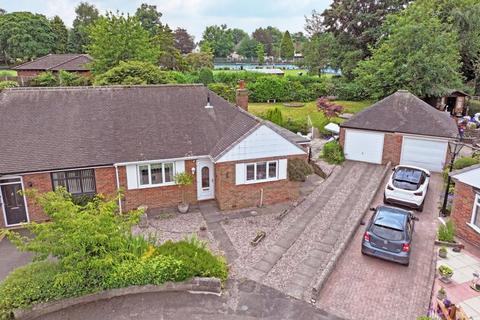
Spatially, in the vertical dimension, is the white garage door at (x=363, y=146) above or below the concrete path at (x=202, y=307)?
above

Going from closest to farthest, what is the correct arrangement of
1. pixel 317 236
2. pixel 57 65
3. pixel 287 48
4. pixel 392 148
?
pixel 317 236 → pixel 392 148 → pixel 57 65 → pixel 287 48

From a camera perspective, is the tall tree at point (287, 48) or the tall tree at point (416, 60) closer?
the tall tree at point (416, 60)

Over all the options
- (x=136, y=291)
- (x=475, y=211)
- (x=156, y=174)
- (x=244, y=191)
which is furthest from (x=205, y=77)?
(x=136, y=291)

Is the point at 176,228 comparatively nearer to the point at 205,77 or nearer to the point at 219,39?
the point at 205,77

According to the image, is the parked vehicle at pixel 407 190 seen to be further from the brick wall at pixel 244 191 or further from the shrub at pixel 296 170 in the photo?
the brick wall at pixel 244 191

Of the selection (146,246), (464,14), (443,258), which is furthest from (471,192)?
(464,14)

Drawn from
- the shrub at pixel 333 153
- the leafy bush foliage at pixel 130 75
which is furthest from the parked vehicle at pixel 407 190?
the leafy bush foliage at pixel 130 75

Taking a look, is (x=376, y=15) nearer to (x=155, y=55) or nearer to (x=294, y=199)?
(x=155, y=55)
